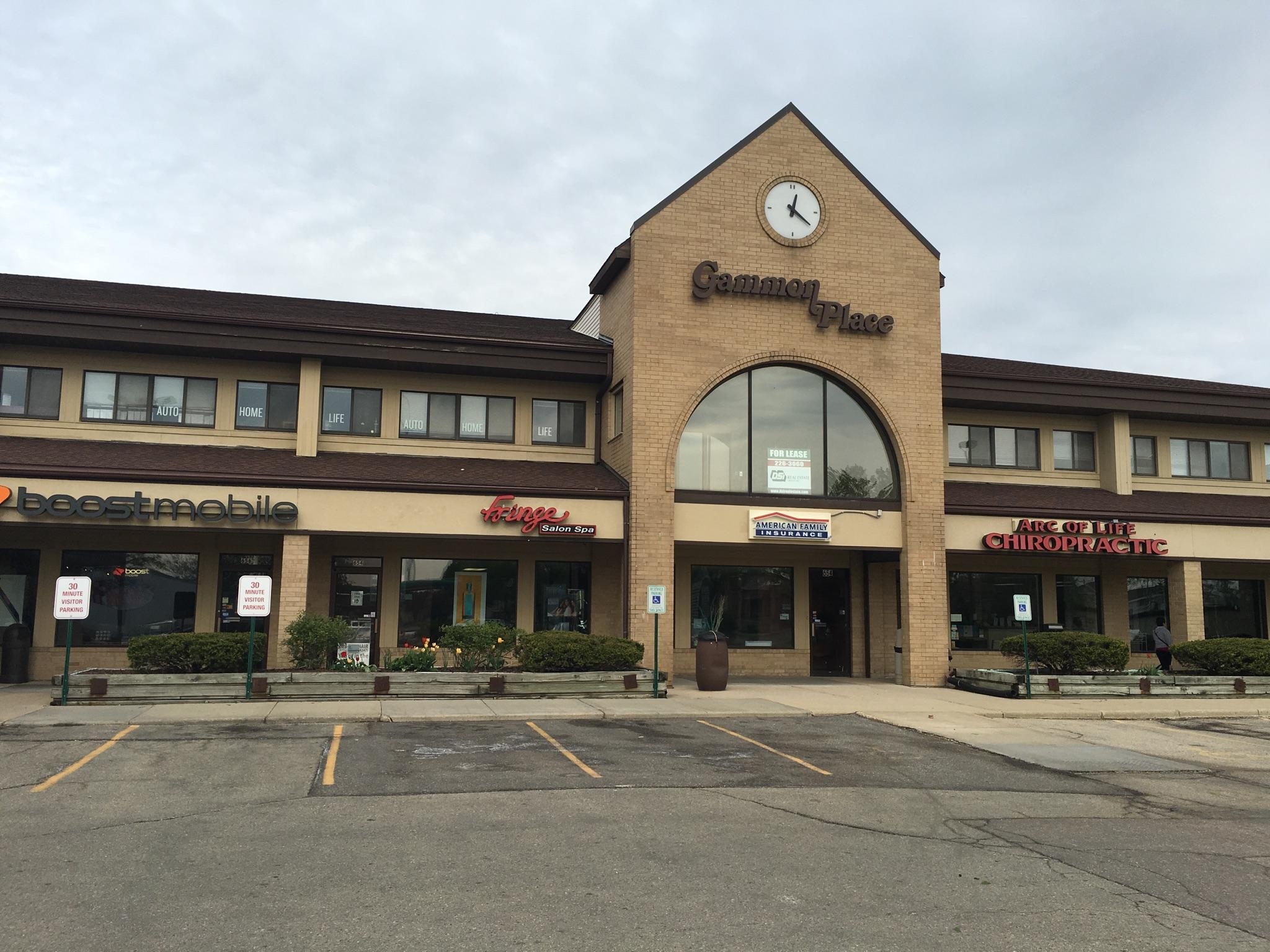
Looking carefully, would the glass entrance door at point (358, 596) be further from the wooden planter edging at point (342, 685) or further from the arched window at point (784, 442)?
the arched window at point (784, 442)

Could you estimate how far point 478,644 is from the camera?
20406mm

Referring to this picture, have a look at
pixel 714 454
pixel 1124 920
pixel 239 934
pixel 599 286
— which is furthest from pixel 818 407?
pixel 239 934

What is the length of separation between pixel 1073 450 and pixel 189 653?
23262 mm

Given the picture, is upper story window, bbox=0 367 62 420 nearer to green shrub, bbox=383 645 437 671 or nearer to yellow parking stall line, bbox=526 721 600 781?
green shrub, bbox=383 645 437 671

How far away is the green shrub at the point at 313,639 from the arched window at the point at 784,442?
8.18 m

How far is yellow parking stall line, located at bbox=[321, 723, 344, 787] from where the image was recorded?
36.2ft

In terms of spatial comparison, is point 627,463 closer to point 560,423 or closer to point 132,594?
point 560,423

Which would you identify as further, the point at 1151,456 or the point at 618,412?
the point at 1151,456

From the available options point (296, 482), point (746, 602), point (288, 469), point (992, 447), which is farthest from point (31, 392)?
point (992, 447)

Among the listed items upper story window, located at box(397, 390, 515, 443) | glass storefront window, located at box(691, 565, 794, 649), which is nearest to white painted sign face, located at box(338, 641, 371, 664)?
upper story window, located at box(397, 390, 515, 443)

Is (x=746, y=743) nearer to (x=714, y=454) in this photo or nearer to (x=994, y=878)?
(x=994, y=878)

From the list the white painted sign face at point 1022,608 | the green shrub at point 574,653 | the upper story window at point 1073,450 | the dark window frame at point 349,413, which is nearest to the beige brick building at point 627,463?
the dark window frame at point 349,413

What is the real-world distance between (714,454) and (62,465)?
13.4 metres

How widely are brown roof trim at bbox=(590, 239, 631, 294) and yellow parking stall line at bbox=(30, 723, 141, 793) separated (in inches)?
568
